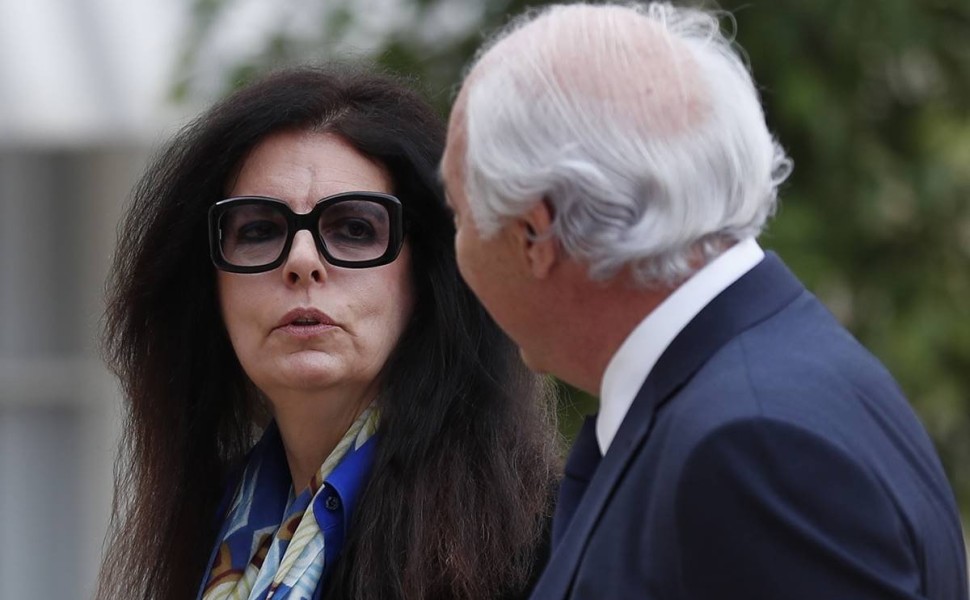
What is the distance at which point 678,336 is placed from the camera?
5.76ft

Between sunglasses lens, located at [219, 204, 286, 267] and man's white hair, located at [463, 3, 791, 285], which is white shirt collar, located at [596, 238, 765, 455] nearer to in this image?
man's white hair, located at [463, 3, 791, 285]

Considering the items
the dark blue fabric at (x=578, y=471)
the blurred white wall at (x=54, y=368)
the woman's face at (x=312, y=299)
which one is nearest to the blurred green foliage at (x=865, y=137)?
the woman's face at (x=312, y=299)

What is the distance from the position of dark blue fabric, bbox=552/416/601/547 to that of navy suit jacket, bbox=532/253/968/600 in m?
0.10

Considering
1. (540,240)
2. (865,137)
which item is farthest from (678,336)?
(865,137)

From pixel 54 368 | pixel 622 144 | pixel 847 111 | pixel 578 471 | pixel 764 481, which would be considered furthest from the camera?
pixel 54 368

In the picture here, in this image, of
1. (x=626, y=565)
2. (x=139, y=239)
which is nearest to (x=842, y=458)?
(x=626, y=565)

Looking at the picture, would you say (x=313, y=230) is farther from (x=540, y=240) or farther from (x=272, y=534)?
(x=540, y=240)

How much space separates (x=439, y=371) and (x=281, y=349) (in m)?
0.26

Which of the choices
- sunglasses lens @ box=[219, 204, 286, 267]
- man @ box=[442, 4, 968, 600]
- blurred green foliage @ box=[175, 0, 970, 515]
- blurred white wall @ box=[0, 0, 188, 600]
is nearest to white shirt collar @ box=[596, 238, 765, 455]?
man @ box=[442, 4, 968, 600]

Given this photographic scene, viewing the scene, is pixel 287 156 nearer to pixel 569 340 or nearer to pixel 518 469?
pixel 518 469

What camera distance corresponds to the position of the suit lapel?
5.71 feet

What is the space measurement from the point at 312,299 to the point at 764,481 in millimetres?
1062

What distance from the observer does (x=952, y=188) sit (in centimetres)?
432

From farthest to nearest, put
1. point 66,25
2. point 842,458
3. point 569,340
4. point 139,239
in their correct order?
point 66,25 < point 139,239 < point 569,340 < point 842,458
